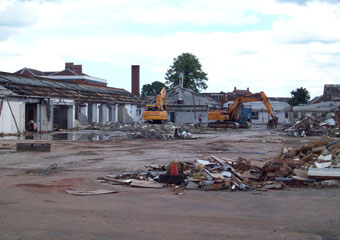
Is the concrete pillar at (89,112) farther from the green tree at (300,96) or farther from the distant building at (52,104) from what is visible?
the green tree at (300,96)

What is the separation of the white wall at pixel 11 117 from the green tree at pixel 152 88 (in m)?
84.9

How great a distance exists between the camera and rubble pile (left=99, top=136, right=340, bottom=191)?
32.4 ft

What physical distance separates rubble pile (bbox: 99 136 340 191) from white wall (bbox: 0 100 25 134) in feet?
83.5

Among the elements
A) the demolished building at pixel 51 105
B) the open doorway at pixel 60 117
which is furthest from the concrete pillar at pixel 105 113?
the open doorway at pixel 60 117

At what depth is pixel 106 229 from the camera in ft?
20.6

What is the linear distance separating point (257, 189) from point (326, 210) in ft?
7.41

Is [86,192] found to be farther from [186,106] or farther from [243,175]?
[186,106]

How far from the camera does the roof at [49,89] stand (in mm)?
37419

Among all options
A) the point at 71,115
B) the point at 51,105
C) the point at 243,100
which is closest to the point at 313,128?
the point at 243,100

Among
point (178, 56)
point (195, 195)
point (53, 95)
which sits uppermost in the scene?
point (178, 56)

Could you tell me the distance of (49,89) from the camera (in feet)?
141

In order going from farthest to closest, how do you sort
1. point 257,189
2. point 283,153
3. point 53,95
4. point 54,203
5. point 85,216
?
1. point 53,95
2. point 283,153
3. point 257,189
4. point 54,203
5. point 85,216

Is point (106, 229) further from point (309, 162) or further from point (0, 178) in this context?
point (309, 162)

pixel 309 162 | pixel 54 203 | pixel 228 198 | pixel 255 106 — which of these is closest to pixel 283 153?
pixel 309 162
